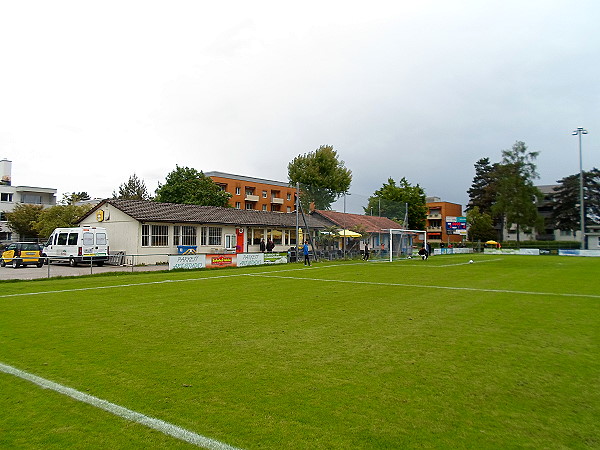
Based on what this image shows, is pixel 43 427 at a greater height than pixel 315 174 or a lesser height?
lesser

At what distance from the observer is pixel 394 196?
66.4 meters

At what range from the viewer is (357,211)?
36125mm

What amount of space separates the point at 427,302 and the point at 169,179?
43576 mm

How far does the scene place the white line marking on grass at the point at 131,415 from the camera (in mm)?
3631

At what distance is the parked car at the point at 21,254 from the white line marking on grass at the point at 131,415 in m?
24.6

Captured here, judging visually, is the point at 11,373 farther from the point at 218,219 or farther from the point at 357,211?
the point at 357,211

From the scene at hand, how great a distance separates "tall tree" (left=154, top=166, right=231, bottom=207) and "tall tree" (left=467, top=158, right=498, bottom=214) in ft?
185

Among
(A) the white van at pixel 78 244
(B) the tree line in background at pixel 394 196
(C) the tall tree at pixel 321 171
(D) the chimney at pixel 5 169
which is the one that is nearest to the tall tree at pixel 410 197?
(B) the tree line in background at pixel 394 196

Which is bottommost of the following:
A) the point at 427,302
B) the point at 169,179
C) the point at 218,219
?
the point at 427,302

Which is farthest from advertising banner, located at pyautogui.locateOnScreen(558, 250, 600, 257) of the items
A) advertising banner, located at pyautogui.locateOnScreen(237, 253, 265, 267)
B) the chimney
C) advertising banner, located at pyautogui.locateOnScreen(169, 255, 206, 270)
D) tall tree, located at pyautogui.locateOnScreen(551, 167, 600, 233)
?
the chimney

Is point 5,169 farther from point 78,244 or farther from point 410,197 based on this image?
point 410,197

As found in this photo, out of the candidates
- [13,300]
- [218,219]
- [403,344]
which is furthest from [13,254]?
[403,344]

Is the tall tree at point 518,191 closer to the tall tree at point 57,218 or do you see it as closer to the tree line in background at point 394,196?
the tree line in background at point 394,196

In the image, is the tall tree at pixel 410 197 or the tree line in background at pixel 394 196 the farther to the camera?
the tall tree at pixel 410 197
